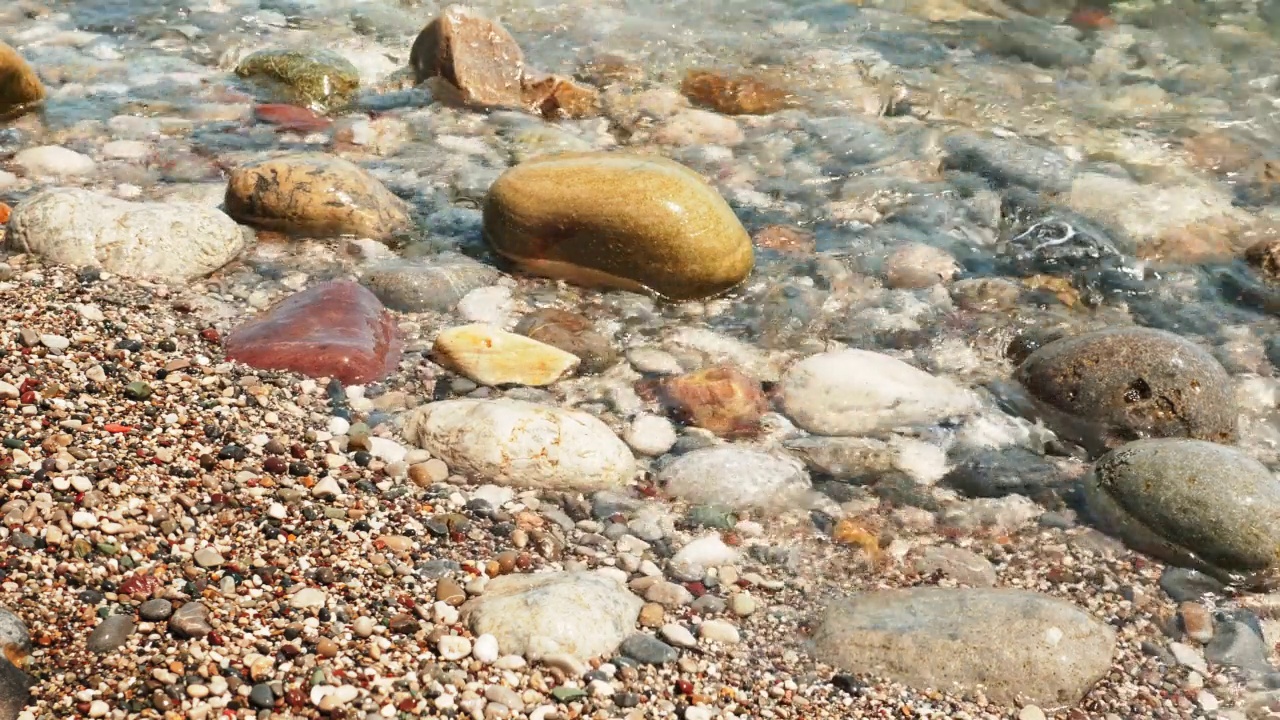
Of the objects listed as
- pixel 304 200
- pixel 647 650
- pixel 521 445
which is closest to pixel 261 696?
pixel 647 650

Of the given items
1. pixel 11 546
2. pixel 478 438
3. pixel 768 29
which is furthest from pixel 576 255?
pixel 768 29

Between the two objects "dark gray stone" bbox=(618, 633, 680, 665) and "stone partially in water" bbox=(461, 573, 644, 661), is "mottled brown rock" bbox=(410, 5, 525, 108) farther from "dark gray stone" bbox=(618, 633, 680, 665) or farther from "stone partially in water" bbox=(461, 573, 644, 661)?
"dark gray stone" bbox=(618, 633, 680, 665)

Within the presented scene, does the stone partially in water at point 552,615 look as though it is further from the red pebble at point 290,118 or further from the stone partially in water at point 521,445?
the red pebble at point 290,118

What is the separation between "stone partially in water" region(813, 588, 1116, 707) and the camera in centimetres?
294

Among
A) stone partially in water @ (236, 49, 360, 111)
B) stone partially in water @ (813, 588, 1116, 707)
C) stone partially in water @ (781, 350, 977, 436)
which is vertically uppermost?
stone partially in water @ (813, 588, 1116, 707)

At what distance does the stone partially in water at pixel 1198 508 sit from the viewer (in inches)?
135

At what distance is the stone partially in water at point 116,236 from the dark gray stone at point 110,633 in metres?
1.98

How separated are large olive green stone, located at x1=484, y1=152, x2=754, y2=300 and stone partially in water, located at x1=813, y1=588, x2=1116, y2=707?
6.07 feet

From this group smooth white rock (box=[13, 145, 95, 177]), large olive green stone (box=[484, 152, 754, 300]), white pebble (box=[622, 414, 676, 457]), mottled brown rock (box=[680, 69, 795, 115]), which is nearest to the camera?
white pebble (box=[622, 414, 676, 457])

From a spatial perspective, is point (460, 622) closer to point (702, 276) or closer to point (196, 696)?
point (196, 696)

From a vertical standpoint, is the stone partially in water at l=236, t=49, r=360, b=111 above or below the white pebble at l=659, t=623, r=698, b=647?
below

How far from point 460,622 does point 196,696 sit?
63 cm

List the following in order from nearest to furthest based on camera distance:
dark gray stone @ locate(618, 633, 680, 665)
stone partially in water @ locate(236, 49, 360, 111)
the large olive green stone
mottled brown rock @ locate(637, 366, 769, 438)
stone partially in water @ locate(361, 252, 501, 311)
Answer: dark gray stone @ locate(618, 633, 680, 665), mottled brown rock @ locate(637, 366, 769, 438), stone partially in water @ locate(361, 252, 501, 311), the large olive green stone, stone partially in water @ locate(236, 49, 360, 111)

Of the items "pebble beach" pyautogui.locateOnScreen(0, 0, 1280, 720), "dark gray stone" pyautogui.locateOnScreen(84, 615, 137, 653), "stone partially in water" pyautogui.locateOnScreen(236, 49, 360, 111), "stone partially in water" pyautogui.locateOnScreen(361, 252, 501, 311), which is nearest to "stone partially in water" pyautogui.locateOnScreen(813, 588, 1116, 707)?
"pebble beach" pyautogui.locateOnScreen(0, 0, 1280, 720)
